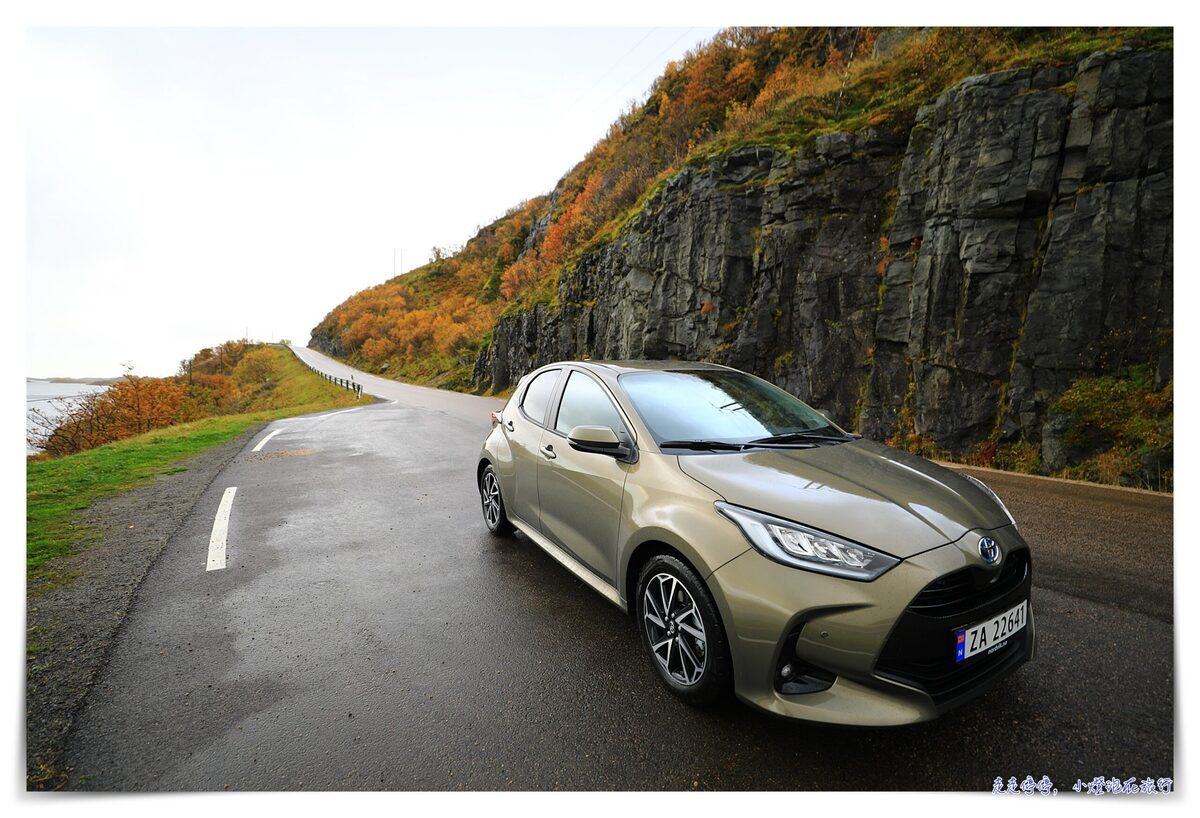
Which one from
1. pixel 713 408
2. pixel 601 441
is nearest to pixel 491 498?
pixel 601 441

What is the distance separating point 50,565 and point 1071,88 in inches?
525

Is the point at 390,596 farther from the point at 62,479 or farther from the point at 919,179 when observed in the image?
the point at 919,179

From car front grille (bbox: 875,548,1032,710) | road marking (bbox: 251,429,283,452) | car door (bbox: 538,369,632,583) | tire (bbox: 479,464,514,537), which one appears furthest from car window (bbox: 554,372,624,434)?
road marking (bbox: 251,429,283,452)

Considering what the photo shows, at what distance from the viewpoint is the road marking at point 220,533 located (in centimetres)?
428

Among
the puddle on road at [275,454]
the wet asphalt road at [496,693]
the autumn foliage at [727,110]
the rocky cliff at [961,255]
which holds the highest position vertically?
the autumn foliage at [727,110]

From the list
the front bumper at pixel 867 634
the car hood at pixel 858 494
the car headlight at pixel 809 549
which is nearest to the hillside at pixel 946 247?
the car hood at pixel 858 494

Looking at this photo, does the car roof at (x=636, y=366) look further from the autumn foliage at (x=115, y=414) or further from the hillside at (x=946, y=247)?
the autumn foliage at (x=115, y=414)

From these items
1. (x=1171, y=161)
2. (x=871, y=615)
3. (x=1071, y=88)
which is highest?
(x=1071, y=88)

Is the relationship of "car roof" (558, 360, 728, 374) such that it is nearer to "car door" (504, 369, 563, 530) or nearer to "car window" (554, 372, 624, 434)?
"car window" (554, 372, 624, 434)

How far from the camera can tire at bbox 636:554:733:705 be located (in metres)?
2.36

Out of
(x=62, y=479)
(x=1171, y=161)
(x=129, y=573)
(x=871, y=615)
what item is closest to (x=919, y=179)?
(x=1171, y=161)

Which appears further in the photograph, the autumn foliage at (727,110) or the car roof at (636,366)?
the autumn foliage at (727,110)

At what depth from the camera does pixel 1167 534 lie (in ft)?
15.4

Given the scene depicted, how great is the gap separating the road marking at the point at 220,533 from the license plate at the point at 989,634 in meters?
4.72
